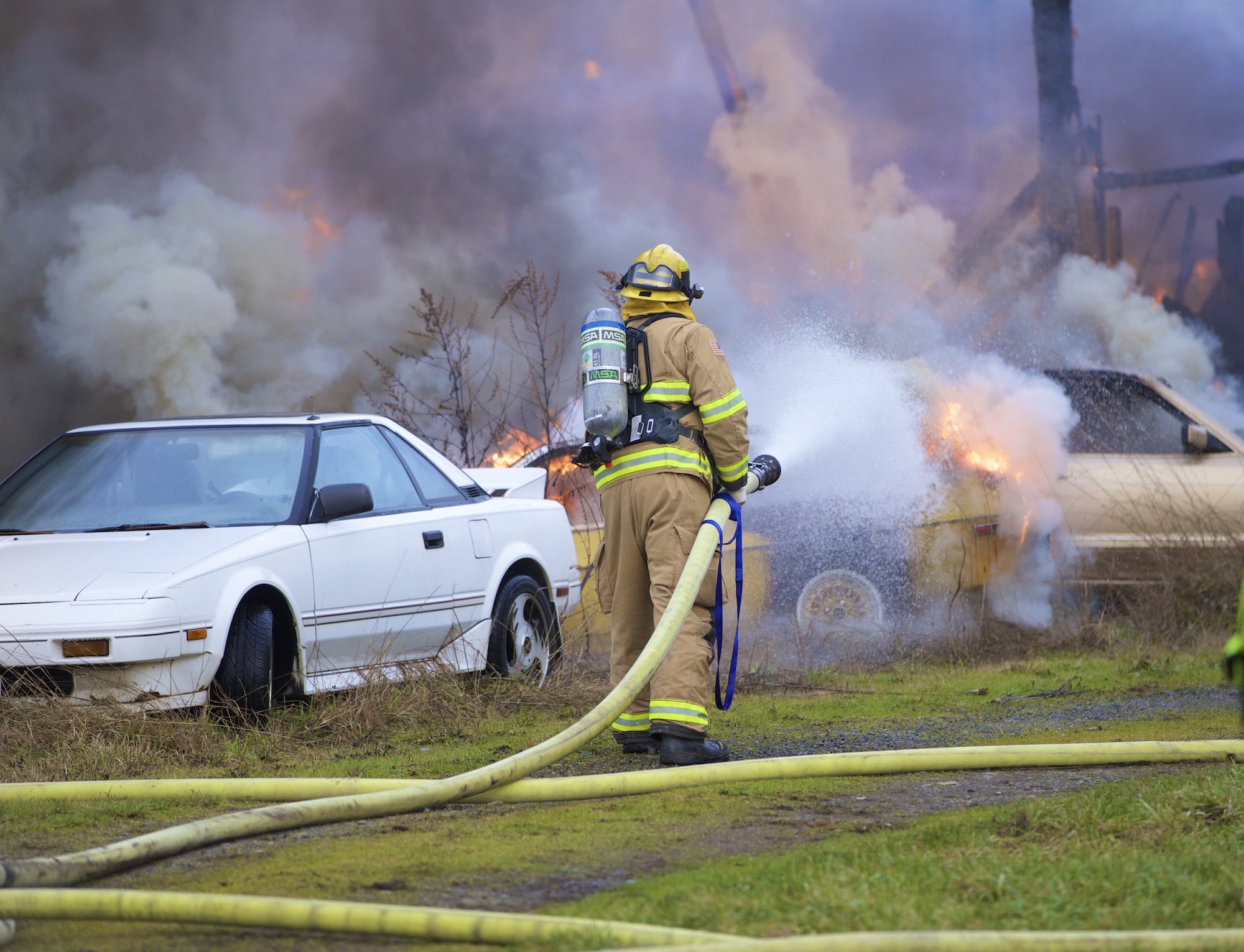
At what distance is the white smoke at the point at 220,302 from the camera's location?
962 cm

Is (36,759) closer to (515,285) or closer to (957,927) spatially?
(957,927)

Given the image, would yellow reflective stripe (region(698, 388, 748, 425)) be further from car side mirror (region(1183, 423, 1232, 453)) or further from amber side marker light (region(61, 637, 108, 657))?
car side mirror (region(1183, 423, 1232, 453))

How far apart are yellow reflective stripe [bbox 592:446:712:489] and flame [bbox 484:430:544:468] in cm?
411

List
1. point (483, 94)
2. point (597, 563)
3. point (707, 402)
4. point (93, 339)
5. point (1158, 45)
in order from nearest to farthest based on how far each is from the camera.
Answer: point (707, 402)
point (597, 563)
point (93, 339)
point (483, 94)
point (1158, 45)

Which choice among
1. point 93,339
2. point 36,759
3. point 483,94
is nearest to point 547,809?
point 36,759

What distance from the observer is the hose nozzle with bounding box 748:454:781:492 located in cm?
542

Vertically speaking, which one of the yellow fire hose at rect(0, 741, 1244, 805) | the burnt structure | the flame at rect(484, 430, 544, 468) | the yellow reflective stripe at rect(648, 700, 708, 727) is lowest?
the yellow fire hose at rect(0, 741, 1244, 805)

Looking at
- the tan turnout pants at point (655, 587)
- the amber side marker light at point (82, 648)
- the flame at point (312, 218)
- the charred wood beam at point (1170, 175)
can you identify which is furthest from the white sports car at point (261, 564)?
the charred wood beam at point (1170, 175)

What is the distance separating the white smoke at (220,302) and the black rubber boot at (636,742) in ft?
19.5

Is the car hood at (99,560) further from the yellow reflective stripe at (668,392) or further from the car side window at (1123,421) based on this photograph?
the car side window at (1123,421)

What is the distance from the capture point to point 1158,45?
14.7 meters

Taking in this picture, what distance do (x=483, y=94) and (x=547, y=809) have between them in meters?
9.31

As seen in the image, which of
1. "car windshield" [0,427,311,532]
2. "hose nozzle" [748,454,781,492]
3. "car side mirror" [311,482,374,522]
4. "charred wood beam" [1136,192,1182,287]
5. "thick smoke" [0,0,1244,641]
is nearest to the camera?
"hose nozzle" [748,454,781,492]

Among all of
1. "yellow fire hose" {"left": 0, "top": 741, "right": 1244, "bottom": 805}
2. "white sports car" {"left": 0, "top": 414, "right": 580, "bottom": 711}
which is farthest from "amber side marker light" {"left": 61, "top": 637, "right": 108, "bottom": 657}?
"yellow fire hose" {"left": 0, "top": 741, "right": 1244, "bottom": 805}
